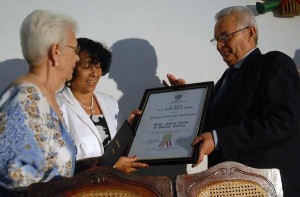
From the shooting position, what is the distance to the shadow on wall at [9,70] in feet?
8.43

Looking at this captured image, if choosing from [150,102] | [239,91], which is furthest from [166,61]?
[239,91]

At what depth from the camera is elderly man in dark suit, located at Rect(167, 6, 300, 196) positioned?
1811mm

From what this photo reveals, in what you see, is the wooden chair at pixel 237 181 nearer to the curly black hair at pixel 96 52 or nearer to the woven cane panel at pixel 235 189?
the woven cane panel at pixel 235 189

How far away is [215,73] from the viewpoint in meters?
3.00

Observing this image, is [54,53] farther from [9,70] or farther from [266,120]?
[9,70]

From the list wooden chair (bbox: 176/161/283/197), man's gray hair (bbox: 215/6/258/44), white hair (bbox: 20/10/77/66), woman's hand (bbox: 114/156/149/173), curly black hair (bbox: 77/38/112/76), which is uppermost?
white hair (bbox: 20/10/77/66)

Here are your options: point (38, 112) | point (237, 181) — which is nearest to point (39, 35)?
point (38, 112)

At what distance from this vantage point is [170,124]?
1986 mm

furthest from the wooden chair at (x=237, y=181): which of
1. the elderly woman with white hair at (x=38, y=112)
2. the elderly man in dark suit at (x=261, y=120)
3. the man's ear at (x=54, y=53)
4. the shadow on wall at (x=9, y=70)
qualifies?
the shadow on wall at (x=9, y=70)

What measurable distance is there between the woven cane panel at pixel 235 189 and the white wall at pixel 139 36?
140 cm

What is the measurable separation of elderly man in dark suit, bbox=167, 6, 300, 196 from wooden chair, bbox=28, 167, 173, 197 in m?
0.46

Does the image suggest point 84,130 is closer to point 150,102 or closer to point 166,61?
point 150,102

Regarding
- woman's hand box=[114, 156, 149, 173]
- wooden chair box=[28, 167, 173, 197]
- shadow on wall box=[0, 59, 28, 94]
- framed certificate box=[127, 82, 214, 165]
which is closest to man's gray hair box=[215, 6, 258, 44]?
framed certificate box=[127, 82, 214, 165]

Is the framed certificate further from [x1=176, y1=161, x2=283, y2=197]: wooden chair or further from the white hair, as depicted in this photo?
the white hair
